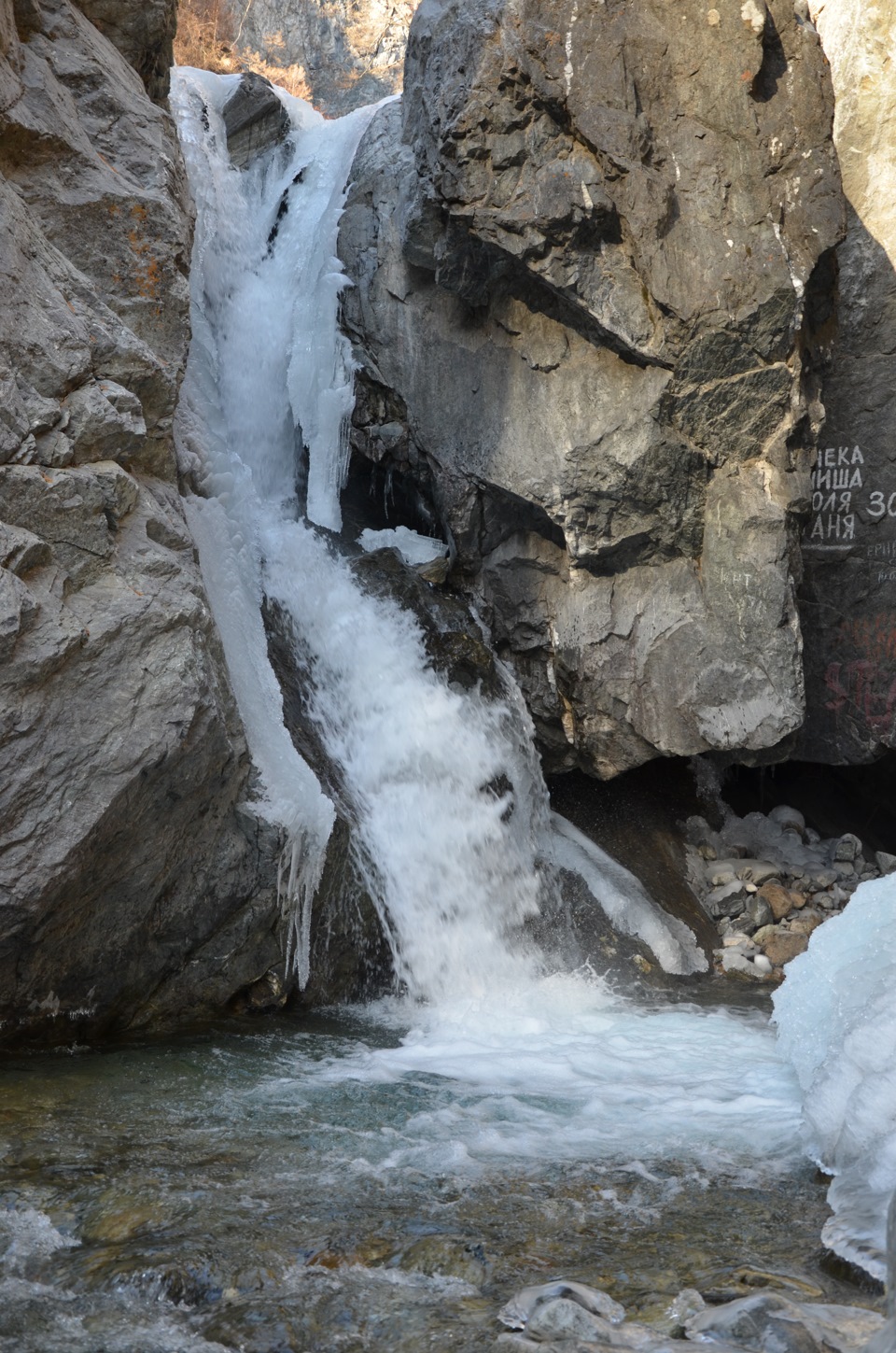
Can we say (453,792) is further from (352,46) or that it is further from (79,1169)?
(352,46)

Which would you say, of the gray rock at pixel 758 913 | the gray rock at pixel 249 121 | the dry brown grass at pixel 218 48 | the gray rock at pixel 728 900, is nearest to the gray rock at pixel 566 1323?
the gray rock at pixel 758 913

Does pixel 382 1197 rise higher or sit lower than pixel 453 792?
lower

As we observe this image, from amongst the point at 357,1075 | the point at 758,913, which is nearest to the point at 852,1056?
the point at 357,1075

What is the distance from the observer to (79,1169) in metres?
3.38

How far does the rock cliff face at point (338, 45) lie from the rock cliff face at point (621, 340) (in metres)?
15.4

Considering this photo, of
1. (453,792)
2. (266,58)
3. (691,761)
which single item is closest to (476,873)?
(453,792)

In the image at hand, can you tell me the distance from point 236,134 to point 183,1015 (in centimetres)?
761

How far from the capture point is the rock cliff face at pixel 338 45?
20.8m

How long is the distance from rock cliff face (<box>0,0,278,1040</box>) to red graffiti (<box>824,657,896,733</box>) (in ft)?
15.7

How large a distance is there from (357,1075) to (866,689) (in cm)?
523

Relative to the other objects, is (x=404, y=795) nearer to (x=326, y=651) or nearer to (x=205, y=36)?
(x=326, y=651)

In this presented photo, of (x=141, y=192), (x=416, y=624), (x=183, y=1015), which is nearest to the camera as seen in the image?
(x=183, y=1015)

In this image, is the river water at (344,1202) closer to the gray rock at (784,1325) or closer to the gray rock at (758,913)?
the gray rock at (784,1325)

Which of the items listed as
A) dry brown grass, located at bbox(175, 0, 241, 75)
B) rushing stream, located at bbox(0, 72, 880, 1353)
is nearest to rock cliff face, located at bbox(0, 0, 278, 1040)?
rushing stream, located at bbox(0, 72, 880, 1353)
